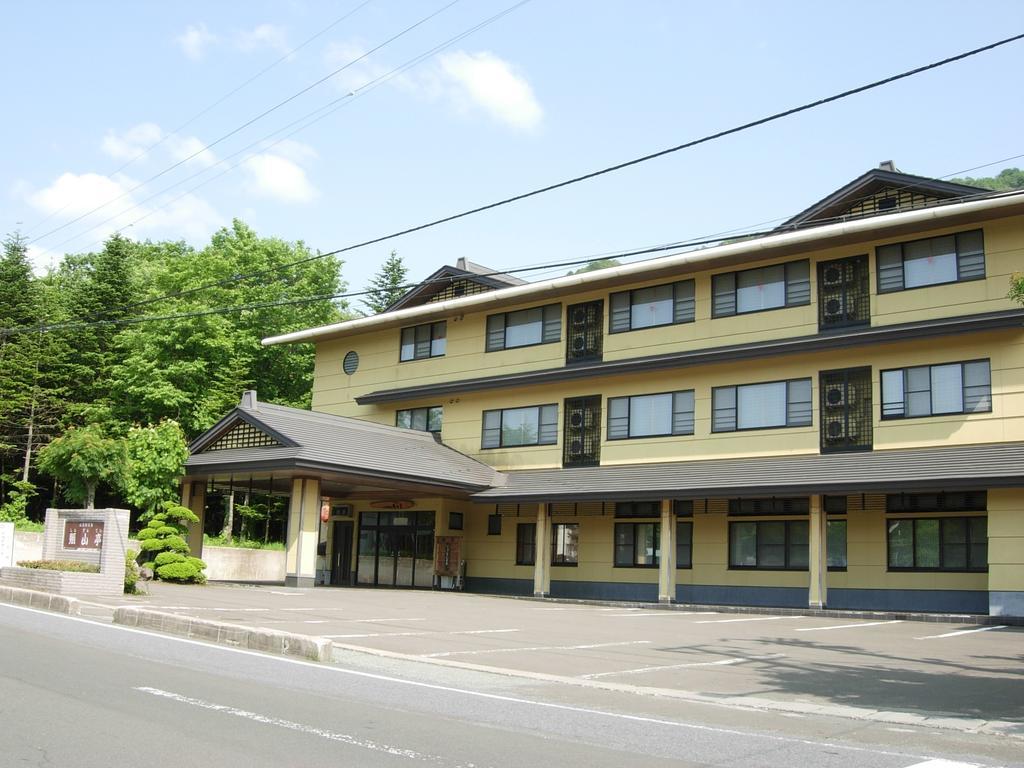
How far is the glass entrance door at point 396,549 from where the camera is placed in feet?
112

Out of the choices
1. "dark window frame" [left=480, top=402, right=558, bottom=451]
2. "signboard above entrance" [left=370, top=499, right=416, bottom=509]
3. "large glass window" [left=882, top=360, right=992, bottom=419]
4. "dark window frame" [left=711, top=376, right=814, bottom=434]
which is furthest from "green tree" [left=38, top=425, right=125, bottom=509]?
"large glass window" [left=882, top=360, right=992, bottom=419]

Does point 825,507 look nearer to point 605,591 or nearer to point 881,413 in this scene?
point 881,413

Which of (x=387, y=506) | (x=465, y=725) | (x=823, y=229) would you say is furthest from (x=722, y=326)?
(x=465, y=725)

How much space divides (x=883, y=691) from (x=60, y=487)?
46.9 meters

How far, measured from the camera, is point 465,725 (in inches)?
328

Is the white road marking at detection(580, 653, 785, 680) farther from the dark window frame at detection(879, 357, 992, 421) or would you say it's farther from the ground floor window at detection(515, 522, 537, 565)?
the ground floor window at detection(515, 522, 537, 565)

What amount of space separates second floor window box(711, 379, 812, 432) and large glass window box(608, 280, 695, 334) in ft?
8.67

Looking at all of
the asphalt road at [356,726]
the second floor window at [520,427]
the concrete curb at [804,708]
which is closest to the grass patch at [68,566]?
the asphalt road at [356,726]

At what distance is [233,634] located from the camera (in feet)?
45.7

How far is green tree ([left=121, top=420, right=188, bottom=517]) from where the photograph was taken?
3369 centimetres

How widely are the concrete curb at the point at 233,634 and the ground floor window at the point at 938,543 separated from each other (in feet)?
57.0

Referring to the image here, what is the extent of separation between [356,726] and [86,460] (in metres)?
28.6

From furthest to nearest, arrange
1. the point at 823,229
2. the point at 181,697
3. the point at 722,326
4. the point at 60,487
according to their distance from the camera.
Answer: the point at 60,487, the point at 722,326, the point at 823,229, the point at 181,697

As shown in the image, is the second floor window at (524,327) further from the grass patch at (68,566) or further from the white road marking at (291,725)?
the white road marking at (291,725)
